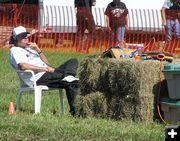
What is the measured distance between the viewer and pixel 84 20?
76.0 feet

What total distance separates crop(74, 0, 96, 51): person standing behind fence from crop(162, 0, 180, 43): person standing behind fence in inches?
96.0

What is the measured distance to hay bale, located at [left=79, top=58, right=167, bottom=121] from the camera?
9258 millimetres

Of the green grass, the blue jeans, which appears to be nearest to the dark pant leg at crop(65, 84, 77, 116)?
the green grass

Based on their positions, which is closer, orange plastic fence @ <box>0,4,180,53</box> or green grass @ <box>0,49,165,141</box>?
green grass @ <box>0,49,165,141</box>

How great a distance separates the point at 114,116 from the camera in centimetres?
955

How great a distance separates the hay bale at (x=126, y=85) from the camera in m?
9.26

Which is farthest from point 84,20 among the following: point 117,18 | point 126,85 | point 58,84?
point 126,85

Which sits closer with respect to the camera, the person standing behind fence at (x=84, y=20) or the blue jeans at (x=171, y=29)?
the blue jeans at (x=171, y=29)

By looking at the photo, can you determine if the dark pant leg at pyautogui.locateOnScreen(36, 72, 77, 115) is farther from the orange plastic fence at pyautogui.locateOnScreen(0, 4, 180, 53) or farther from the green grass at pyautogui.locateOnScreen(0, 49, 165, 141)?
the orange plastic fence at pyautogui.locateOnScreen(0, 4, 180, 53)

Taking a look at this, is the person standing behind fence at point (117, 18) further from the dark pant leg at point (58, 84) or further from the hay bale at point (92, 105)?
the hay bale at point (92, 105)

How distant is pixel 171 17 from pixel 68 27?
3.81 metres

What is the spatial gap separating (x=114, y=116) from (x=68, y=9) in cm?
1534

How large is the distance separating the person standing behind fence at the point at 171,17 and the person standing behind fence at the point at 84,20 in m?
2.44

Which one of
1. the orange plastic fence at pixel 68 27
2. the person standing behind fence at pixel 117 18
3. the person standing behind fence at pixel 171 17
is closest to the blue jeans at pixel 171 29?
the person standing behind fence at pixel 171 17
